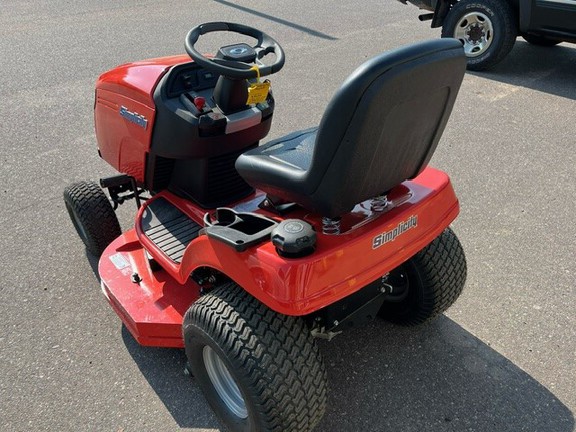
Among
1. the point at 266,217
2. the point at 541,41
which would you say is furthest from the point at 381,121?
the point at 541,41

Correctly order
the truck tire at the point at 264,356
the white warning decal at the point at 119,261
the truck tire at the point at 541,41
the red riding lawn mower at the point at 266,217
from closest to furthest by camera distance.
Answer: the red riding lawn mower at the point at 266,217, the truck tire at the point at 264,356, the white warning decal at the point at 119,261, the truck tire at the point at 541,41

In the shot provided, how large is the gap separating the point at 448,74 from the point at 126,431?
175 centimetres

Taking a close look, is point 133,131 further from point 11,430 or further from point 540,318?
point 540,318

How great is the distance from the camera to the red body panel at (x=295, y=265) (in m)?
1.73

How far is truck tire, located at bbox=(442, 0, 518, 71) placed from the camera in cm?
565

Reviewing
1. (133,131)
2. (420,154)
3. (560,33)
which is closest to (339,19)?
(560,33)

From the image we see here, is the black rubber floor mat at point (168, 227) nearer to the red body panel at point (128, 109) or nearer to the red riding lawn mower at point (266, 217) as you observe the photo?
the red riding lawn mower at point (266, 217)

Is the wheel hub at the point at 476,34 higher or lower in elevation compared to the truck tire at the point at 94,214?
→ higher

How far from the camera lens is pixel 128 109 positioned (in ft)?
8.66

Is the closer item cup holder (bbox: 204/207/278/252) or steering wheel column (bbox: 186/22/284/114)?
cup holder (bbox: 204/207/278/252)

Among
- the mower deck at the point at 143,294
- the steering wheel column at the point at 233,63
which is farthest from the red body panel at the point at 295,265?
the steering wheel column at the point at 233,63

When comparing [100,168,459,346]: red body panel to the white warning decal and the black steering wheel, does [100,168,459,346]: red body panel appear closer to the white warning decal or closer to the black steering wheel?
the white warning decal

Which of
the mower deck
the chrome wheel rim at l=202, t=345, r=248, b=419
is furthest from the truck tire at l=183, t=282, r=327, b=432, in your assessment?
the mower deck

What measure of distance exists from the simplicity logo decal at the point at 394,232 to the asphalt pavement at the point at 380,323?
0.78 meters
